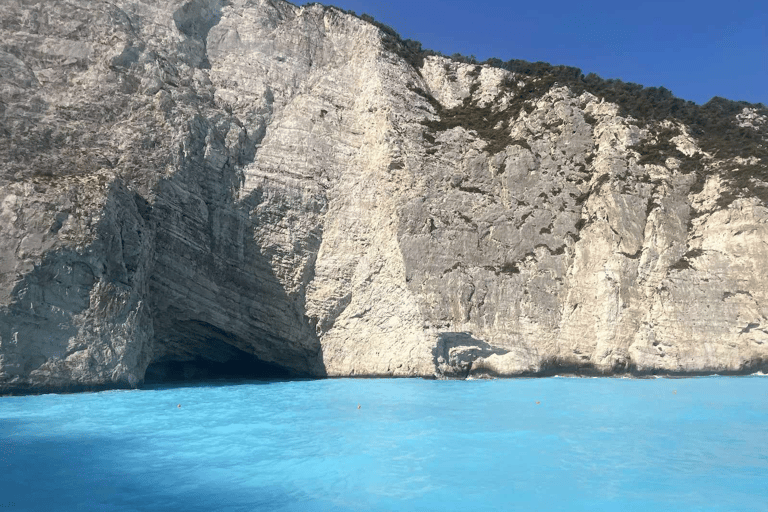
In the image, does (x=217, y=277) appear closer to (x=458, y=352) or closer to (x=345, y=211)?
(x=345, y=211)

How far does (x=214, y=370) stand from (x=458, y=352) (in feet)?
44.3

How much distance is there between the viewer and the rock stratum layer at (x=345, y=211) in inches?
867

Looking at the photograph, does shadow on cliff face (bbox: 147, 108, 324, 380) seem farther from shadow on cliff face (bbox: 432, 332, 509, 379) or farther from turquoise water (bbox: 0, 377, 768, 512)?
turquoise water (bbox: 0, 377, 768, 512)

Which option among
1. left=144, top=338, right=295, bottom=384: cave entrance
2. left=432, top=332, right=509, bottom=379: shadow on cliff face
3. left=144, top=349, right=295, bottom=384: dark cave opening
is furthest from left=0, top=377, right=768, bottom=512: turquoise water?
left=144, top=349, right=295, bottom=384: dark cave opening

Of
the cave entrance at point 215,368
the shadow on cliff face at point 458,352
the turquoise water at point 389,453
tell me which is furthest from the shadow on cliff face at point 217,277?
the turquoise water at point 389,453

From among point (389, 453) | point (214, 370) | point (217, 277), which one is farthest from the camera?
point (214, 370)

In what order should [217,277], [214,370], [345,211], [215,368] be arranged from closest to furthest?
[217,277] → [345,211] → [215,368] → [214,370]

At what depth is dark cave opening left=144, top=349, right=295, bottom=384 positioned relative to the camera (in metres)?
25.9

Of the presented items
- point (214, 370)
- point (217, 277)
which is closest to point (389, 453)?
point (217, 277)

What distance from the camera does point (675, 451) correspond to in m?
9.87

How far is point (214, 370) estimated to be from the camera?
2794 centimetres

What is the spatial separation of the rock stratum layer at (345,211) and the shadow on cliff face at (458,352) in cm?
10

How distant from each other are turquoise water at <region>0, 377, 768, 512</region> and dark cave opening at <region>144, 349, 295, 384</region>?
8693 mm

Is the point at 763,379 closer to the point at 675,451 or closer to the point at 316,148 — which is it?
the point at 675,451
